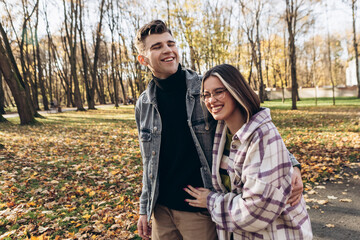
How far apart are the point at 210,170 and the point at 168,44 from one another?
39.6 inches

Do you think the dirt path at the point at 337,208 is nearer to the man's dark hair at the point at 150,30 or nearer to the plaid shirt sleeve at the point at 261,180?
the plaid shirt sleeve at the point at 261,180

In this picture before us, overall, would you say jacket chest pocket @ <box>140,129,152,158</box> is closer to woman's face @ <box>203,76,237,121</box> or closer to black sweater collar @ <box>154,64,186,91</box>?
black sweater collar @ <box>154,64,186,91</box>

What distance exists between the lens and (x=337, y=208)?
390 centimetres

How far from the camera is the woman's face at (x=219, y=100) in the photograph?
1.48 m

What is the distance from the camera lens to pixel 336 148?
7293mm

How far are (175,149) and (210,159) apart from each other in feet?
0.94

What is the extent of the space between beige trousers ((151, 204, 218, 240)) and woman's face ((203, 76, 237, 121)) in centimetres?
73

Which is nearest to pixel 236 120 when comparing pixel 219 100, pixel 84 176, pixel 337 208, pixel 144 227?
pixel 219 100

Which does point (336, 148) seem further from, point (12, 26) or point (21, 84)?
point (12, 26)

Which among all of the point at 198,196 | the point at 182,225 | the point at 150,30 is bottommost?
Answer: the point at 182,225

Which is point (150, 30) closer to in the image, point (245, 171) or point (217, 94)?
point (217, 94)

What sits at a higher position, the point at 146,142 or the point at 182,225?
the point at 146,142

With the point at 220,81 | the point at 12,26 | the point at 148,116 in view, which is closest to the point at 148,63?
the point at 148,116

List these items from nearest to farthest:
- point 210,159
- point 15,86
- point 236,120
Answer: point 236,120 < point 210,159 < point 15,86
